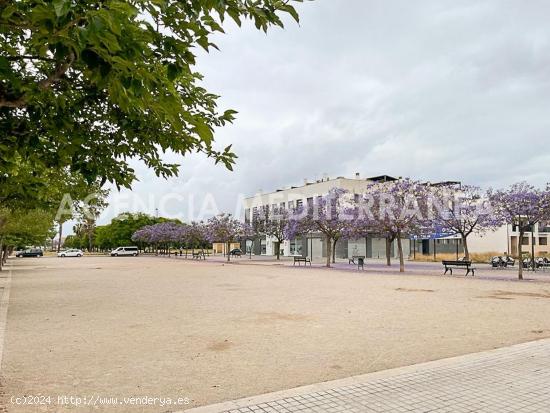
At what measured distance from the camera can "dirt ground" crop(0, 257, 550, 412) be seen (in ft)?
18.2

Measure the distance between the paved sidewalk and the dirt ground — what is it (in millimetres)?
422

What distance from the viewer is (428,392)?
5.14 metres

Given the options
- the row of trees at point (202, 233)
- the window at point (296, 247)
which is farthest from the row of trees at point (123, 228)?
the window at point (296, 247)

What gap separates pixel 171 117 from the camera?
2.70m

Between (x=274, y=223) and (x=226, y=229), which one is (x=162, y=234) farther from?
(x=274, y=223)

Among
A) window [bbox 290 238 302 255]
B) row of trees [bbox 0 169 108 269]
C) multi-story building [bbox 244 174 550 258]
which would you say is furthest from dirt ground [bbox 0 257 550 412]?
window [bbox 290 238 302 255]

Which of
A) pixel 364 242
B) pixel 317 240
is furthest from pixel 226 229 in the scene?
pixel 364 242

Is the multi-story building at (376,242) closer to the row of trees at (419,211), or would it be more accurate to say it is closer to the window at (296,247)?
the window at (296,247)

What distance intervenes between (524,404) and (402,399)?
1.27 metres

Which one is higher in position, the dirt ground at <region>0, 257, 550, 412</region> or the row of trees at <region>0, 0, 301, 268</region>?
the row of trees at <region>0, 0, 301, 268</region>

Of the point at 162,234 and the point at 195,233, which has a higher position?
the point at 195,233

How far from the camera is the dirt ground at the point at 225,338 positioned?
555cm

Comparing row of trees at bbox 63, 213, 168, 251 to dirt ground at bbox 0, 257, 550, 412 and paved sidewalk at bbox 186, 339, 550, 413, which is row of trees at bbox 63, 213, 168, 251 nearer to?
dirt ground at bbox 0, 257, 550, 412

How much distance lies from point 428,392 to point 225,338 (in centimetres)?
412
